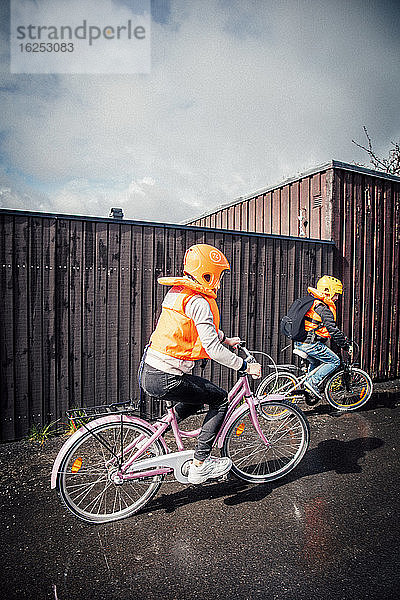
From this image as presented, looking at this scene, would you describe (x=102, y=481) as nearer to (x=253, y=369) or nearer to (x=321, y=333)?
(x=253, y=369)

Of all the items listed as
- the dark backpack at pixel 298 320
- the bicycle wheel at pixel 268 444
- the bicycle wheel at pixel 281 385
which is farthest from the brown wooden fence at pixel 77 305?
the bicycle wheel at pixel 268 444

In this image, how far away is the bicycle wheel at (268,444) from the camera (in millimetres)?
4121

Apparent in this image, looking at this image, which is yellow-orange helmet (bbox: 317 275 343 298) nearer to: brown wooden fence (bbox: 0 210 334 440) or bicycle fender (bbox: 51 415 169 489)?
brown wooden fence (bbox: 0 210 334 440)

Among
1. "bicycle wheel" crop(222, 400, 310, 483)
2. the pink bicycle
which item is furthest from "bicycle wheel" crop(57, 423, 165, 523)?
"bicycle wheel" crop(222, 400, 310, 483)

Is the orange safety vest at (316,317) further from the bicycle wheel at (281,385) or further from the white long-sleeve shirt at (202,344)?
the white long-sleeve shirt at (202,344)

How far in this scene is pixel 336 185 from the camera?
8070 mm

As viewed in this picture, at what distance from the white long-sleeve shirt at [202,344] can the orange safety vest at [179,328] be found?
5 centimetres

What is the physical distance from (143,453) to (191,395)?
615 millimetres

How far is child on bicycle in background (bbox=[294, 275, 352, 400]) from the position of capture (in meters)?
6.36

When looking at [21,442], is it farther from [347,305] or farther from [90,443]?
[347,305]

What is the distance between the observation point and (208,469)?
12.2ft

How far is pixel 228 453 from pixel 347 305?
4979mm

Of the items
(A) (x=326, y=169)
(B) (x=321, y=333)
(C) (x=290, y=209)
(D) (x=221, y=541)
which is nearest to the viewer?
(D) (x=221, y=541)

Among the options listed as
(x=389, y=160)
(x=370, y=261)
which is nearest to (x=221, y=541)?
(x=370, y=261)
